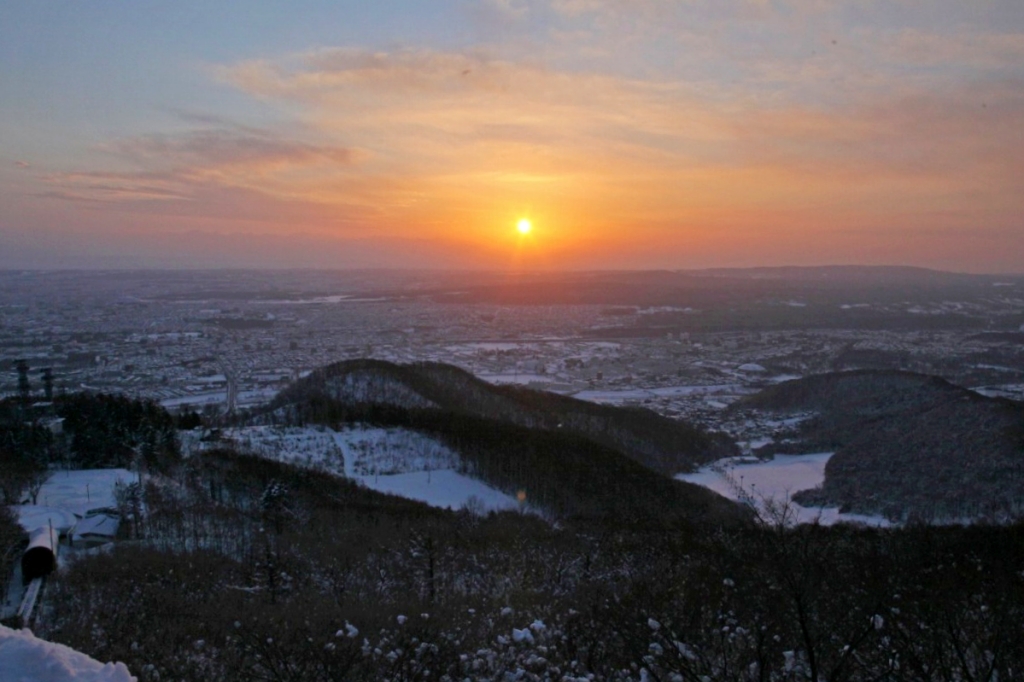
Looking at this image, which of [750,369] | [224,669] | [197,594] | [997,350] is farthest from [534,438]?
[997,350]

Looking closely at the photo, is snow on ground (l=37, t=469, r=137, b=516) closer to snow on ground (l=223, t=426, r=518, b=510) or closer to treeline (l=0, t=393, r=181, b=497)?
treeline (l=0, t=393, r=181, b=497)

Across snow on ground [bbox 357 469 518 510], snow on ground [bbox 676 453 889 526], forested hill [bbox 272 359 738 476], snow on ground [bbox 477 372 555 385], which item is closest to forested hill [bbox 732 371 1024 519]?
snow on ground [bbox 676 453 889 526]

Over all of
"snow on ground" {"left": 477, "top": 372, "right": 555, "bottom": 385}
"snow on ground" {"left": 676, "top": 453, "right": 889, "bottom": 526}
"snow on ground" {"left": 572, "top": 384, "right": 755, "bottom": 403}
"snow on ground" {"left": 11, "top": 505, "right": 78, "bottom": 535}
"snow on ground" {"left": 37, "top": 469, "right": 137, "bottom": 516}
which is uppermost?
"snow on ground" {"left": 11, "top": 505, "right": 78, "bottom": 535}

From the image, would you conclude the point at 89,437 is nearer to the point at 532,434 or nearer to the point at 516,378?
the point at 532,434

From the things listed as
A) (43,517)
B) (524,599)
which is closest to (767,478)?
(524,599)

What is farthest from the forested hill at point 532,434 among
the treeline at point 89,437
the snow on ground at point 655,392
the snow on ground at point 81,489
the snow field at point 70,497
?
the snow field at point 70,497

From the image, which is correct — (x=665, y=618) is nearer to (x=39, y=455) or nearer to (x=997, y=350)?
(x=39, y=455)
